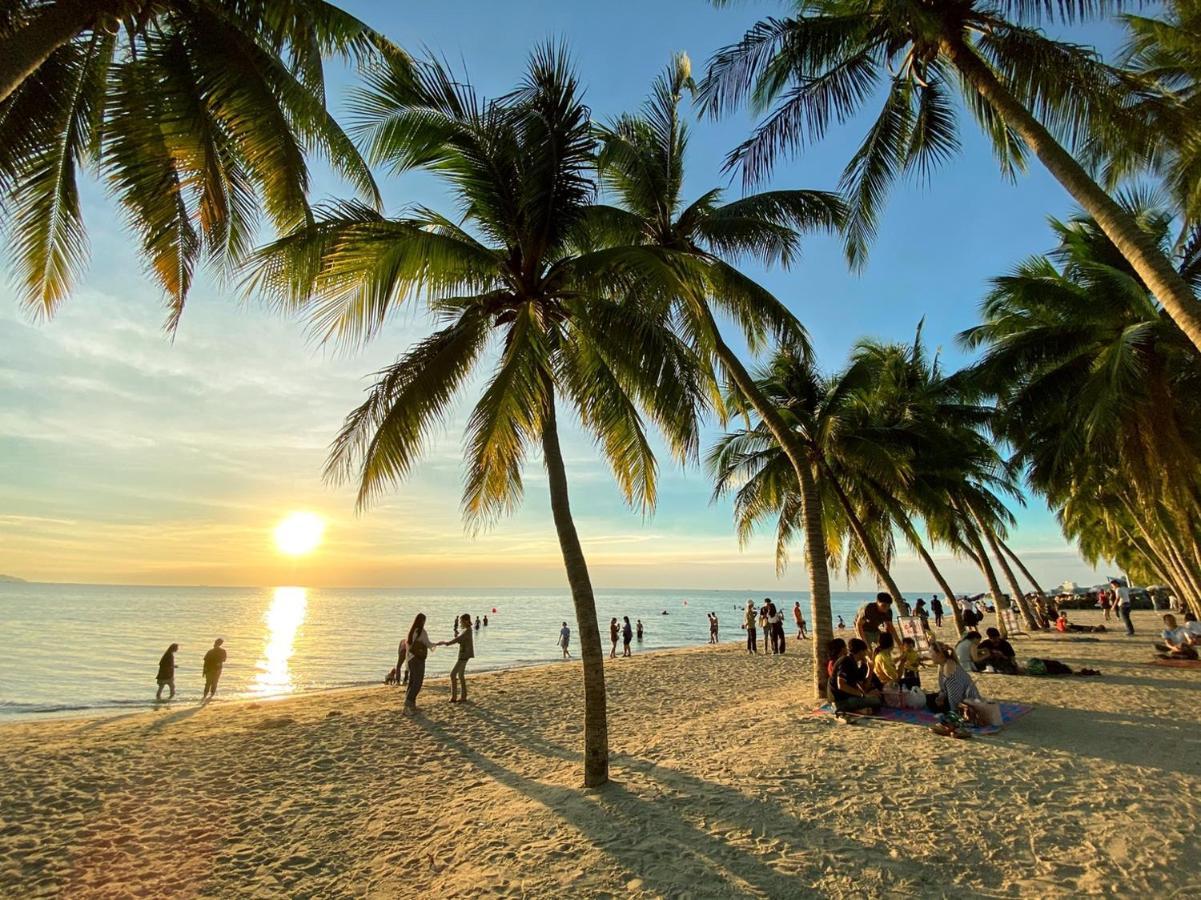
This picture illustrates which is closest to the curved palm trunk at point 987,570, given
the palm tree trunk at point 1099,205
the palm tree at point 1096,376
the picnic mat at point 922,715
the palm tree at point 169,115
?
the palm tree at point 1096,376

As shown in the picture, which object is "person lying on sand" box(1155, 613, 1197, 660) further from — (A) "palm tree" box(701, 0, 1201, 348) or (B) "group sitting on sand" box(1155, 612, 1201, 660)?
(A) "palm tree" box(701, 0, 1201, 348)

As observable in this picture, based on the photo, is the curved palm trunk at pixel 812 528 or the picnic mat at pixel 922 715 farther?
the curved palm trunk at pixel 812 528

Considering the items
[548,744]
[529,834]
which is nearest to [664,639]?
[548,744]

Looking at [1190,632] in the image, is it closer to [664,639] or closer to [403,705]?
[403,705]

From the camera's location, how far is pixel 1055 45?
267 inches

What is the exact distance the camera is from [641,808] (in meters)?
5.76

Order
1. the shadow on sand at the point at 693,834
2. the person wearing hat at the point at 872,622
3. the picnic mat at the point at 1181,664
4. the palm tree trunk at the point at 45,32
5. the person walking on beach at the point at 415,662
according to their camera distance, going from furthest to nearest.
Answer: the picnic mat at the point at 1181,664 < the person walking on beach at the point at 415,662 < the person wearing hat at the point at 872,622 < the shadow on sand at the point at 693,834 < the palm tree trunk at the point at 45,32

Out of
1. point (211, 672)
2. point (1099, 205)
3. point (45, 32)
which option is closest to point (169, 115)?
point (45, 32)

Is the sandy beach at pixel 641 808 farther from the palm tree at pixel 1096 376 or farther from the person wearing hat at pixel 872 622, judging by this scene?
the palm tree at pixel 1096 376

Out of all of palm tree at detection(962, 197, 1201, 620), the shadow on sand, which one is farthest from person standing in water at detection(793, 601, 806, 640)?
the shadow on sand

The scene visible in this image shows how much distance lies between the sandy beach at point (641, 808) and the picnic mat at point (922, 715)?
28 cm

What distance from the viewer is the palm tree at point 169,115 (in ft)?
17.7

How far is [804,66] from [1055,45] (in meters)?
2.89

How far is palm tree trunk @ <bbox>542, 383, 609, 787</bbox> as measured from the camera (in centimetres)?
642
